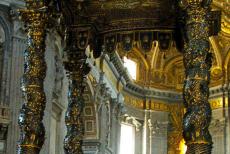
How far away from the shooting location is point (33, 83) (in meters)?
7.45

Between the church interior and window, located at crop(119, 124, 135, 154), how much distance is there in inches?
1.5

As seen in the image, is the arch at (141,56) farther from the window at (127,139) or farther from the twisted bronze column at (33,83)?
the twisted bronze column at (33,83)

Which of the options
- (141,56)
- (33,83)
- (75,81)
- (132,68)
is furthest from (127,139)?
(33,83)

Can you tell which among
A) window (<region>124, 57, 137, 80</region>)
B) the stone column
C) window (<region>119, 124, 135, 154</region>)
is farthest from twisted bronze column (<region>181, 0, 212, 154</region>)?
window (<region>124, 57, 137, 80</region>)

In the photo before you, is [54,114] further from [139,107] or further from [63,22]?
[139,107]

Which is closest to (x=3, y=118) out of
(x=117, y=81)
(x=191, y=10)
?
(x=191, y=10)

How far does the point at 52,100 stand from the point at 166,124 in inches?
452

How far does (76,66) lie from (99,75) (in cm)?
904

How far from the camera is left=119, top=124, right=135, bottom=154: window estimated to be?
23.1 meters

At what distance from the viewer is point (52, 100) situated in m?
13.4

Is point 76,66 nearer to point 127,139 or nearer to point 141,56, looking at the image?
point 127,139

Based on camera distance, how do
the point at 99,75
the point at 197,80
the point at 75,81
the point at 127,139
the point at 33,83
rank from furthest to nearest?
1. the point at 127,139
2. the point at 99,75
3. the point at 75,81
4. the point at 33,83
5. the point at 197,80

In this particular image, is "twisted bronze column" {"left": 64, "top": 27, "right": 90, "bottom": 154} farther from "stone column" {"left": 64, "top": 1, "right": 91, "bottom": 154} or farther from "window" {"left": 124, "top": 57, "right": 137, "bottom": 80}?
"window" {"left": 124, "top": 57, "right": 137, "bottom": 80}

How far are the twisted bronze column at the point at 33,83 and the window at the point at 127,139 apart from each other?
15.6 meters
